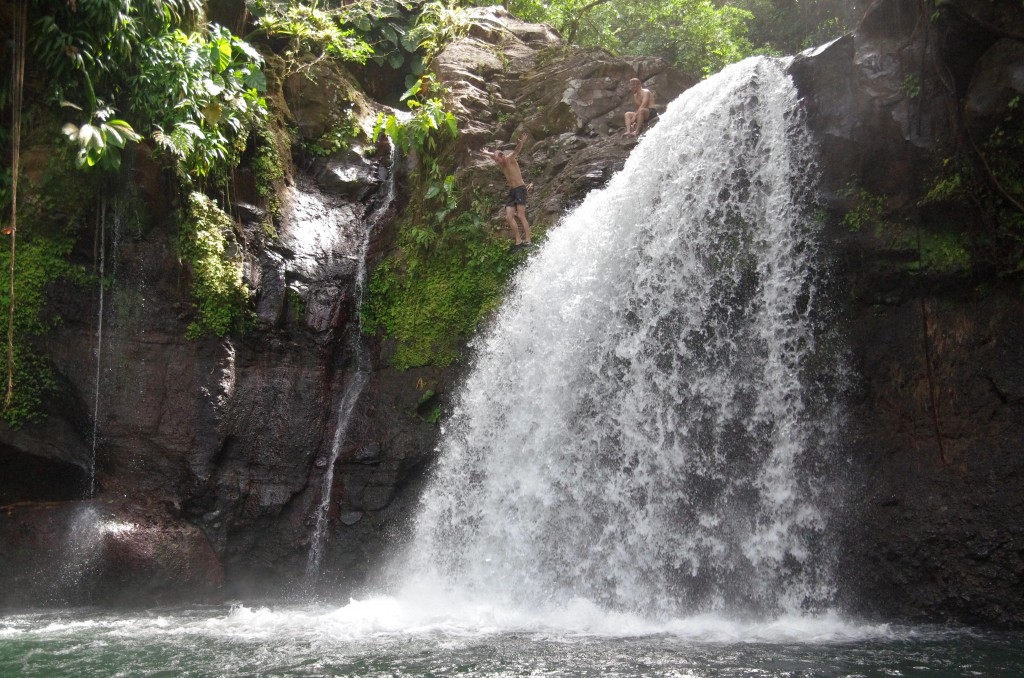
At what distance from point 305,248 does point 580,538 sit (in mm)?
5331

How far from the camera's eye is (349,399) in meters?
9.98

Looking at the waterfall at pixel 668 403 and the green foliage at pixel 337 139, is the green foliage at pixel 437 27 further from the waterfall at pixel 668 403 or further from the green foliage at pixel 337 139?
the waterfall at pixel 668 403

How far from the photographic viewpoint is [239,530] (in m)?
9.25

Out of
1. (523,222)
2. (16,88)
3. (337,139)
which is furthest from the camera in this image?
(337,139)

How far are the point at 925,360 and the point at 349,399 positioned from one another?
6480 mm

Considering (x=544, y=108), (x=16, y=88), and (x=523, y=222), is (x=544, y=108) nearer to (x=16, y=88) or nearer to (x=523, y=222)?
(x=523, y=222)

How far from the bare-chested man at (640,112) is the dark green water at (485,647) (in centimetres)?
651

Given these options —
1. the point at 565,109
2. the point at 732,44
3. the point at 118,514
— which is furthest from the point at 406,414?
the point at 732,44

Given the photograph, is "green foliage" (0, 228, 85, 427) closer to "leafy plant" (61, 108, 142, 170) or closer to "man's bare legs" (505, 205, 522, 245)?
"leafy plant" (61, 108, 142, 170)

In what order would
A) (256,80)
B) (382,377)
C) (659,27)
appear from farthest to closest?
1. (659,27)
2. (256,80)
3. (382,377)

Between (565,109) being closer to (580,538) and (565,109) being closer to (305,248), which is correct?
(305,248)

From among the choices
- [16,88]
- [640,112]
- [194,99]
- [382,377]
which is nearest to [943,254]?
[640,112]

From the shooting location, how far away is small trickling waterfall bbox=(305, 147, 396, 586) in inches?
371

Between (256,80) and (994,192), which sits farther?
(256,80)
